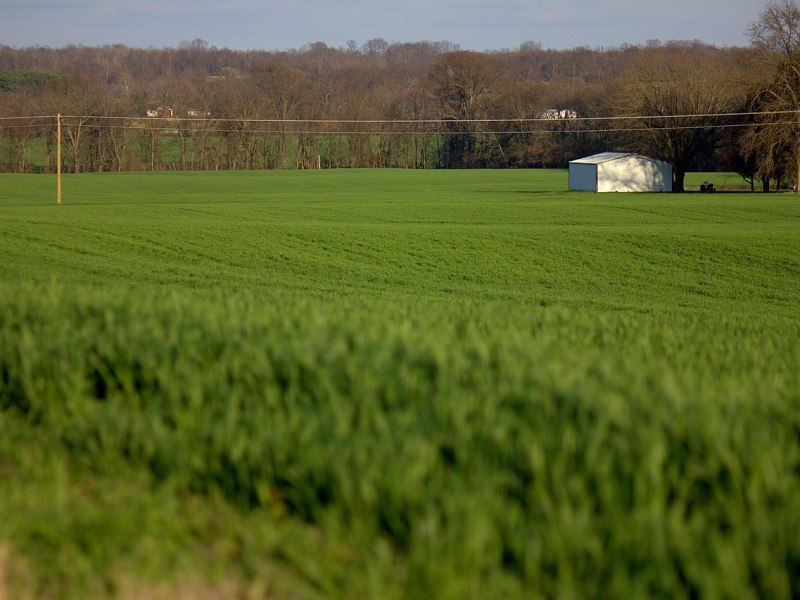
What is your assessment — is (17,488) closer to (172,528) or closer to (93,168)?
(172,528)

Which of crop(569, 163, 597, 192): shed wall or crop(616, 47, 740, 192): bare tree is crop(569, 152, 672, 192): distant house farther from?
crop(616, 47, 740, 192): bare tree

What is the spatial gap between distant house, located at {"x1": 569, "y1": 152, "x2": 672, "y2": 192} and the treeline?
1.44 meters

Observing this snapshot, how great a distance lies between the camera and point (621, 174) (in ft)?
224

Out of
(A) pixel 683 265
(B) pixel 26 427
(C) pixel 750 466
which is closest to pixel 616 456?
(C) pixel 750 466

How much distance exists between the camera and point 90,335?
5.07 metres

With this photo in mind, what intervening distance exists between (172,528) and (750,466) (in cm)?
210

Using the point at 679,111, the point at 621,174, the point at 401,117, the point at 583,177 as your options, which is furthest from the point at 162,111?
the point at 679,111

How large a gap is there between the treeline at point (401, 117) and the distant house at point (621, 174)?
1435mm

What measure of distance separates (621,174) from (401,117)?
5168 cm

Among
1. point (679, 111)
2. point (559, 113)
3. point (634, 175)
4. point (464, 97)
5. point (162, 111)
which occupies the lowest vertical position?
point (634, 175)

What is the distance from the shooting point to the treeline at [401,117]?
69.5m

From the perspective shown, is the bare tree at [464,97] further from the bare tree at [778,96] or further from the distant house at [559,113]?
the bare tree at [778,96]

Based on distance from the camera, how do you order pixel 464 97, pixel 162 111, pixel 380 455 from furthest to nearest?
1. pixel 464 97
2. pixel 162 111
3. pixel 380 455

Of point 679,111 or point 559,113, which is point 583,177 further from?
point 559,113
